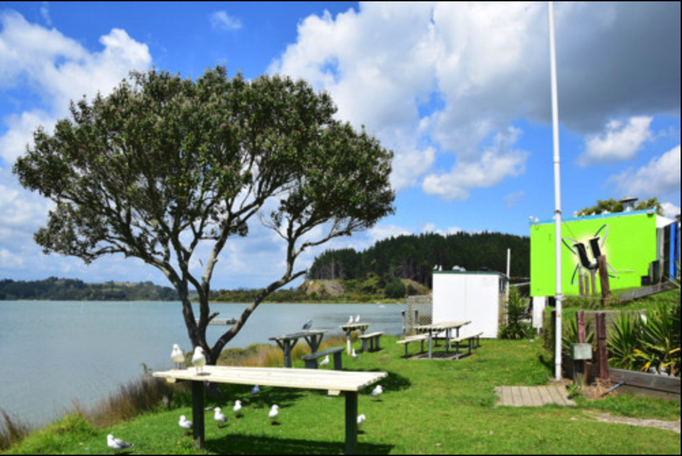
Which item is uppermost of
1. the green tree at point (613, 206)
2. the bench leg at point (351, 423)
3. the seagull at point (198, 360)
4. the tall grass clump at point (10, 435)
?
the green tree at point (613, 206)

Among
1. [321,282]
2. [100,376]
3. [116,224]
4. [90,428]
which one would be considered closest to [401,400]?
[90,428]

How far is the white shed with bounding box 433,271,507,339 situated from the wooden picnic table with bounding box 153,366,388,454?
52.4 feet

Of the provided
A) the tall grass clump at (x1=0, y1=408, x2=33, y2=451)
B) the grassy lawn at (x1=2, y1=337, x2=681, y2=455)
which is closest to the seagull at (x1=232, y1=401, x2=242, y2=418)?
the grassy lawn at (x1=2, y1=337, x2=681, y2=455)

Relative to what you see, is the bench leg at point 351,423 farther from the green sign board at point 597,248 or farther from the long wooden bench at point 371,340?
the green sign board at point 597,248

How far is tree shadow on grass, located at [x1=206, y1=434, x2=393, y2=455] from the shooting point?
6660 mm

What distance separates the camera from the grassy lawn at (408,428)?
6.33 meters

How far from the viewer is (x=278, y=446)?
7.07 meters

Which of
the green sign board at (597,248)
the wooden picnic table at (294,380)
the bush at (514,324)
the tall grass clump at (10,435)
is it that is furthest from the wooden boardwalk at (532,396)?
the bush at (514,324)

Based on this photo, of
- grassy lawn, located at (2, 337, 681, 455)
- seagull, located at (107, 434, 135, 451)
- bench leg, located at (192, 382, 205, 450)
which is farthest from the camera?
bench leg, located at (192, 382, 205, 450)

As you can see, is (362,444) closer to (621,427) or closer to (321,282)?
(621,427)

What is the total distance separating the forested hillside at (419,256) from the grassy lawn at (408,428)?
304ft

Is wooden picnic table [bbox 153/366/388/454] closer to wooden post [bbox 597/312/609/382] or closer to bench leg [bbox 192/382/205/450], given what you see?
bench leg [bbox 192/382/205/450]

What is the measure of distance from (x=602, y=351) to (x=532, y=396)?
5.44 feet

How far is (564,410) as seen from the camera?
8.31 metres
